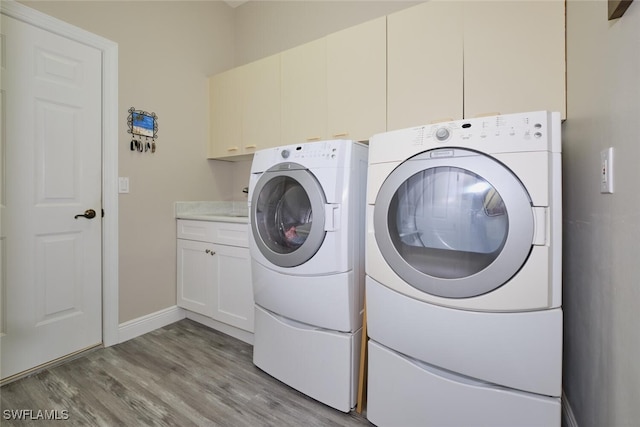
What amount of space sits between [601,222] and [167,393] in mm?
1985

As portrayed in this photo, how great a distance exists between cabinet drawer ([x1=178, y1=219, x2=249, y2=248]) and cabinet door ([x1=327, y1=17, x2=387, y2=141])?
89 cm

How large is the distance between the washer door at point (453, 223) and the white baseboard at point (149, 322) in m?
1.94

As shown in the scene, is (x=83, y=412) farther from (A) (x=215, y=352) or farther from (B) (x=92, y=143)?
(B) (x=92, y=143)

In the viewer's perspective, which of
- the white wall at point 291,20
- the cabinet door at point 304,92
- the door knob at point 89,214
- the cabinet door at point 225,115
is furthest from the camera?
the cabinet door at point 225,115

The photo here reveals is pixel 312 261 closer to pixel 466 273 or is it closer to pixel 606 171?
pixel 466 273

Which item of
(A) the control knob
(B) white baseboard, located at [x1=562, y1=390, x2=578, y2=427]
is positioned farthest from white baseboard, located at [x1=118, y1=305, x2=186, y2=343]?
(B) white baseboard, located at [x1=562, y1=390, x2=578, y2=427]

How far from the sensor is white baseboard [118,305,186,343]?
2.05 m

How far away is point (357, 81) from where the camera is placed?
5.97ft

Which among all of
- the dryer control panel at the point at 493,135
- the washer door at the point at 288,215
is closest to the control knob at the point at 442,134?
the dryer control panel at the point at 493,135

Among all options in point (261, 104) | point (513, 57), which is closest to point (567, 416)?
point (513, 57)

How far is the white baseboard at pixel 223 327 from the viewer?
2.04 meters

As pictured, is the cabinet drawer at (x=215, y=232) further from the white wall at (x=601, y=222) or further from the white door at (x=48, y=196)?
the white wall at (x=601, y=222)

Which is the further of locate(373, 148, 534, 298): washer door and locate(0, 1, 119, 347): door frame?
locate(0, 1, 119, 347): door frame

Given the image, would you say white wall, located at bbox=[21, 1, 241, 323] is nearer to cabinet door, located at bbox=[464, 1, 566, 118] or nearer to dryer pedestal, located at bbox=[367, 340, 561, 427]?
dryer pedestal, located at bbox=[367, 340, 561, 427]
